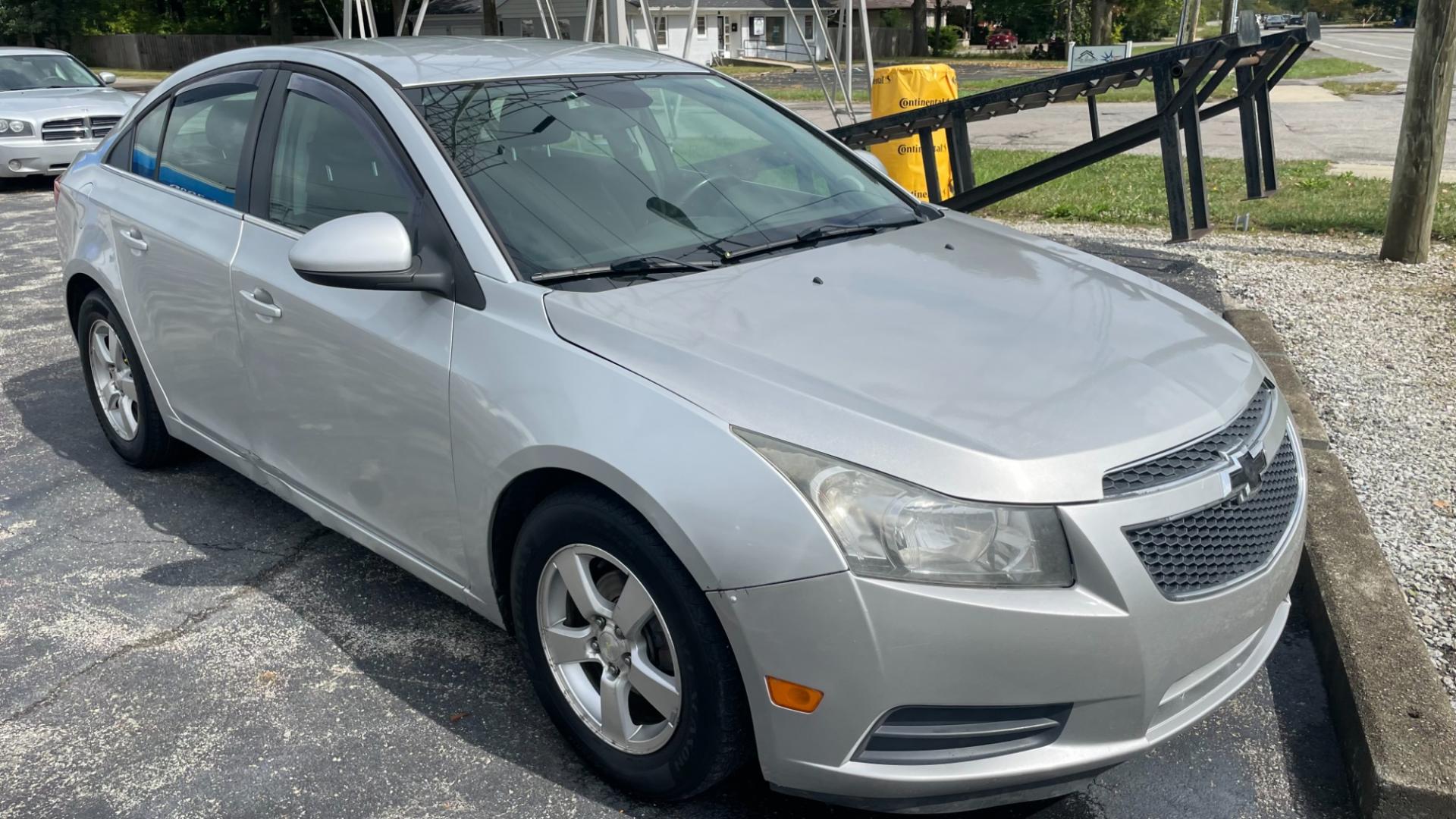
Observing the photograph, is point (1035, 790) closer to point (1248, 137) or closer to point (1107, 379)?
point (1107, 379)

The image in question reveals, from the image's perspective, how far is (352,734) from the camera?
10.3ft

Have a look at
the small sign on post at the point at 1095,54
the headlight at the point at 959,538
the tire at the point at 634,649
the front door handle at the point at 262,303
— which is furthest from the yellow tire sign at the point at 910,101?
the headlight at the point at 959,538

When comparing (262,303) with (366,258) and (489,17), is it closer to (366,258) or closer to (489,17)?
(366,258)

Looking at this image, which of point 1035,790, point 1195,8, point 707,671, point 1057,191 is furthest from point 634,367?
point 1195,8

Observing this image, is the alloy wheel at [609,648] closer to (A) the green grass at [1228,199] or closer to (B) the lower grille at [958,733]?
(B) the lower grille at [958,733]

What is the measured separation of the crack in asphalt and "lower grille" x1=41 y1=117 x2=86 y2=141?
11.2 metres

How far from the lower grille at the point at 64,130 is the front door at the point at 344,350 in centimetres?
1130

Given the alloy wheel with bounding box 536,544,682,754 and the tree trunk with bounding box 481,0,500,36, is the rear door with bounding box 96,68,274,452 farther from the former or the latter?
the tree trunk with bounding box 481,0,500,36

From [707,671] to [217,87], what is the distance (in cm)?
299

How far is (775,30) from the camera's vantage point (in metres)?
64.2

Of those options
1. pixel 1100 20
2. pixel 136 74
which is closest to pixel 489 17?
pixel 136 74

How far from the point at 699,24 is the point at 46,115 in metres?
46.6

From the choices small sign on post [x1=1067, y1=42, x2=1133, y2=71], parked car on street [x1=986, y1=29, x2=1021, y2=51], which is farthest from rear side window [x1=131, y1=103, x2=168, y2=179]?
parked car on street [x1=986, y1=29, x2=1021, y2=51]

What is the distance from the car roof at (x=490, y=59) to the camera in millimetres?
3600
